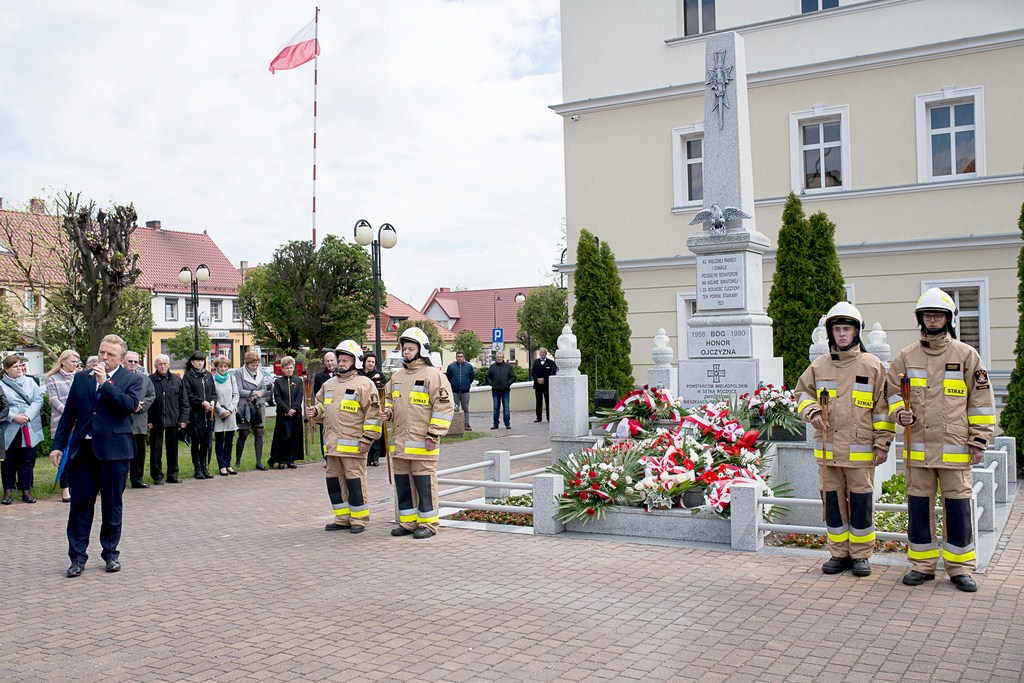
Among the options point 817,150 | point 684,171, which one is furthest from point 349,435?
point 817,150

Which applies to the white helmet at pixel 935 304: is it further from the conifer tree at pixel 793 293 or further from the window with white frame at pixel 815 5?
the window with white frame at pixel 815 5

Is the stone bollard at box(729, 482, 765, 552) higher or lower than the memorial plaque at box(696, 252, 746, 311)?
lower

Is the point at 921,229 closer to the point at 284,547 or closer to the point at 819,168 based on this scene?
the point at 819,168

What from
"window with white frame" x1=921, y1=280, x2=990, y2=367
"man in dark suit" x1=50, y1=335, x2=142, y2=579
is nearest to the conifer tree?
"window with white frame" x1=921, y1=280, x2=990, y2=367

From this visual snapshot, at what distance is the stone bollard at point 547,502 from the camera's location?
30.3 ft

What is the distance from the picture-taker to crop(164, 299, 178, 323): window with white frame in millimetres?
64938

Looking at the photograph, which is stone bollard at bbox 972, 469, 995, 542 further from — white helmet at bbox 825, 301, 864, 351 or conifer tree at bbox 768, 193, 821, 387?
conifer tree at bbox 768, 193, 821, 387

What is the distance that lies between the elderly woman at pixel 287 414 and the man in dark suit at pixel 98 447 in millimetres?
7554

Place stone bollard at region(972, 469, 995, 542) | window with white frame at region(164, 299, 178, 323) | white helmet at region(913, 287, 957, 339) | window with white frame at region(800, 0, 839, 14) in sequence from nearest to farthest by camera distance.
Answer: white helmet at region(913, 287, 957, 339), stone bollard at region(972, 469, 995, 542), window with white frame at region(800, 0, 839, 14), window with white frame at region(164, 299, 178, 323)

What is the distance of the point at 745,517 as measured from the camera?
27.2 feet

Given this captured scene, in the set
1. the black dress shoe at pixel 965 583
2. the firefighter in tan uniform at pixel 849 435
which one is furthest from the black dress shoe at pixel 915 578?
the firefighter in tan uniform at pixel 849 435

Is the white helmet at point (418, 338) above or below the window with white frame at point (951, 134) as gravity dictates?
below

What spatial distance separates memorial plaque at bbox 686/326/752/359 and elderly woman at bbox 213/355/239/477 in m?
7.65

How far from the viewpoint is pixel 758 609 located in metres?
6.48
